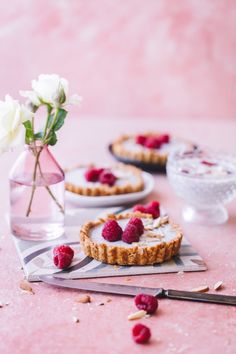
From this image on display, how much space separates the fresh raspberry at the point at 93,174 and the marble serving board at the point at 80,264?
1.20 feet

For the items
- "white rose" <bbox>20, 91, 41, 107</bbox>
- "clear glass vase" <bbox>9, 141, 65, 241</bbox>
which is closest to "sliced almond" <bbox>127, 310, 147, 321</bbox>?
"clear glass vase" <bbox>9, 141, 65, 241</bbox>

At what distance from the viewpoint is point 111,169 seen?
2150 mm

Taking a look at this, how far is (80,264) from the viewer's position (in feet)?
5.02

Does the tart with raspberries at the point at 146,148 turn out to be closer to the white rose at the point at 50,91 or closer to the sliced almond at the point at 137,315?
the white rose at the point at 50,91

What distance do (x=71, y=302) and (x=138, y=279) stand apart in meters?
0.17

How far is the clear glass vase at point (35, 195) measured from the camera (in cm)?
167

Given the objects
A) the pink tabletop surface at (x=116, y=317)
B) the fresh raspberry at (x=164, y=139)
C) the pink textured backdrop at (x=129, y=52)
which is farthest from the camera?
the pink textured backdrop at (x=129, y=52)

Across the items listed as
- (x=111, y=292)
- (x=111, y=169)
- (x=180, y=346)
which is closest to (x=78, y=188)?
(x=111, y=169)

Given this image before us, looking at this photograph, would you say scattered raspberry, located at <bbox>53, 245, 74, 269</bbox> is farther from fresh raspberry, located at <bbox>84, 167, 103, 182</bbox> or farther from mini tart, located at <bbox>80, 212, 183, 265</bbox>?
fresh raspberry, located at <bbox>84, 167, 103, 182</bbox>

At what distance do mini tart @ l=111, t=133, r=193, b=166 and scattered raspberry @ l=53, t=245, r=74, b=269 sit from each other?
79cm

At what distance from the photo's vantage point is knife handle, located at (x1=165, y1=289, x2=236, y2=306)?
4.56 feet

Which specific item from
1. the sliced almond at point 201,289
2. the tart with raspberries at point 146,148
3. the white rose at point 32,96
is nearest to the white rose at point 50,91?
the white rose at point 32,96

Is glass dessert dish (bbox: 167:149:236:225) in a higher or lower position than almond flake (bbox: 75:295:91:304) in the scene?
higher

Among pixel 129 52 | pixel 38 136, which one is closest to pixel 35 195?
pixel 38 136
